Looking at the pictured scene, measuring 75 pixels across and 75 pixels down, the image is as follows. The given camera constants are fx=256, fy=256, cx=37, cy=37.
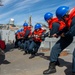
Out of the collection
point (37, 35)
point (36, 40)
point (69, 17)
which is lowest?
point (36, 40)

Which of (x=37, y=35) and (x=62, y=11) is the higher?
(x=62, y=11)

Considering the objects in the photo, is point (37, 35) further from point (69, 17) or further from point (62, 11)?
point (69, 17)

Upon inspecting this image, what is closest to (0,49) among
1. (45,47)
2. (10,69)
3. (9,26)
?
(10,69)

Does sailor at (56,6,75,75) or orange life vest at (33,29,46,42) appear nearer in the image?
sailor at (56,6,75,75)

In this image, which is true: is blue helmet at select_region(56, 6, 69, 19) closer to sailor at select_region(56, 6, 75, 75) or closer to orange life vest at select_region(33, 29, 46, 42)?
sailor at select_region(56, 6, 75, 75)

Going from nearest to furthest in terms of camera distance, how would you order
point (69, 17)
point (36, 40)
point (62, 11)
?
point (69, 17)
point (62, 11)
point (36, 40)

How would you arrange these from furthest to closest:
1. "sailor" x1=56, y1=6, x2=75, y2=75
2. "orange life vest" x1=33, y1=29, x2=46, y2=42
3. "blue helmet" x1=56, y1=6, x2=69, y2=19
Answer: "orange life vest" x1=33, y1=29, x2=46, y2=42 → "blue helmet" x1=56, y1=6, x2=69, y2=19 → "sailor" x1=56, y1=6, x2=75, y2=75

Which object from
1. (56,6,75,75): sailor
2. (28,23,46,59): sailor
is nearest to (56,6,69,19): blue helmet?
(56,6,75,75): sailor

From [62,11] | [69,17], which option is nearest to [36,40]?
[62,11]

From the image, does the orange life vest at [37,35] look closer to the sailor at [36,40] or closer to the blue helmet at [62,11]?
the sailor at [36,40]

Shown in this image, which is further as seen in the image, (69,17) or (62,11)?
(62,11)

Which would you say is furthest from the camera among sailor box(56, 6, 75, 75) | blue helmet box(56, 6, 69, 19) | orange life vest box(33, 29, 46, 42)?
orange life vest box(33, 29, 46, 42)

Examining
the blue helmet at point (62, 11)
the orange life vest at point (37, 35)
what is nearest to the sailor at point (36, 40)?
the orange life vest at point (37, 35)

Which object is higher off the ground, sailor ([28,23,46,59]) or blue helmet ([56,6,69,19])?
blue helmet ([56,6,69,19])
